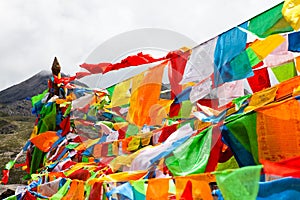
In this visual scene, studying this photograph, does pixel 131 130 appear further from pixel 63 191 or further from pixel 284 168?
pixel 284 168

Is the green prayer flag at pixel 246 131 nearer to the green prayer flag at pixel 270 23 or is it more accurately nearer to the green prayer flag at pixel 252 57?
the green prayer flag at pixel 252 57

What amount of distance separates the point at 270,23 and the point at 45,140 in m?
5.71

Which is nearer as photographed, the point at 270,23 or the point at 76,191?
the point at 270,23

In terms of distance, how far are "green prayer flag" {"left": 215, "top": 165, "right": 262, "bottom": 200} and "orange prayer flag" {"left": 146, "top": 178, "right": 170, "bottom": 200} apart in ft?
2.63

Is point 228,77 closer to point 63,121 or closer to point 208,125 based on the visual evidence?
point 208,125

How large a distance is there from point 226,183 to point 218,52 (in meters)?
1.85

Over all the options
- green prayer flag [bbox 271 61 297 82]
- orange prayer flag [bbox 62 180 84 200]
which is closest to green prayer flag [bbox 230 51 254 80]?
green prayer flag [bbox 271 61 297 82]

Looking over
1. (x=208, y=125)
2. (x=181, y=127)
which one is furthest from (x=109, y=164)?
(x=208, y=125)

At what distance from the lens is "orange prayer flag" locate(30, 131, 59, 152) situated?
8.08 m

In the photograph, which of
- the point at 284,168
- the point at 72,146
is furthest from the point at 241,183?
the point at 72,146

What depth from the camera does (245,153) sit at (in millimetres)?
3141

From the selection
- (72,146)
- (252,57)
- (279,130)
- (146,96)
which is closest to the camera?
(279,130)

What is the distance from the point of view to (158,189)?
3.21m

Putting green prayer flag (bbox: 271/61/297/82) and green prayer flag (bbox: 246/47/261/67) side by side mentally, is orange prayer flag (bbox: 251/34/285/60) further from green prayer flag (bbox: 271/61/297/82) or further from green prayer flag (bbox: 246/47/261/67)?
green prayer flag (bbox: 271/61/297/82)
